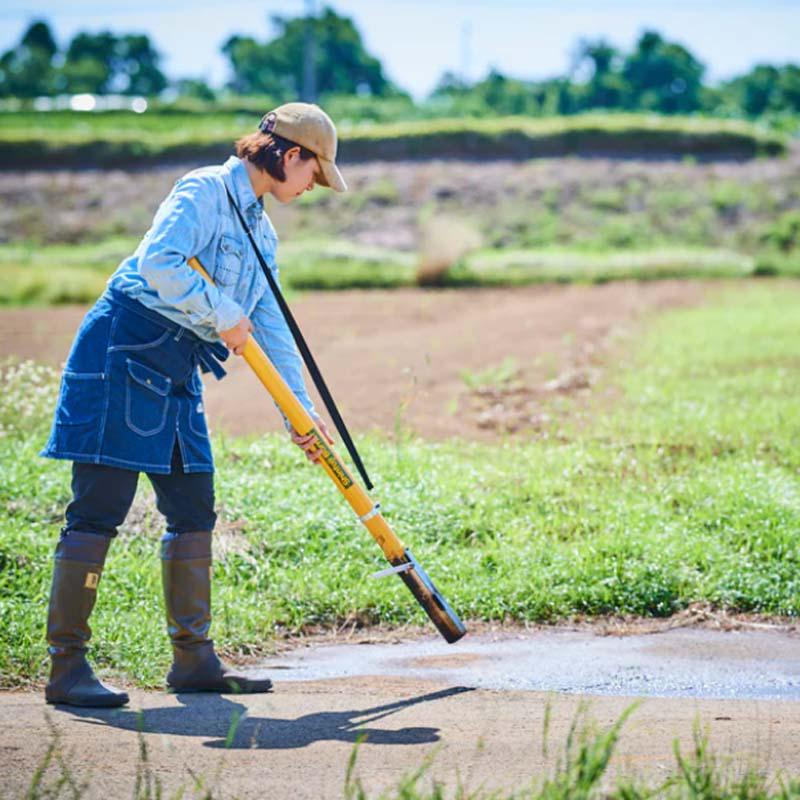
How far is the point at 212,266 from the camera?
434cm

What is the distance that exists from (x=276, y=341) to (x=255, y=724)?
1.31 meters

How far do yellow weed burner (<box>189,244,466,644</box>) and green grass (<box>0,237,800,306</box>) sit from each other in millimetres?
14666

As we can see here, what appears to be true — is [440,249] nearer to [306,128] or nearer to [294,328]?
[294,328]

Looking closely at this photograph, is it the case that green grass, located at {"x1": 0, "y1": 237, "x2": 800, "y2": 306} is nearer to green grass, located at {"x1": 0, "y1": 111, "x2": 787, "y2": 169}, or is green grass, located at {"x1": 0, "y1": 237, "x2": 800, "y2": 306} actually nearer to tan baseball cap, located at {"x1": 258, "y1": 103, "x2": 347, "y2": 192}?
Result: green grass, located at {"x1": 0, "y1": 111, "x2": 787, "y2": 169}

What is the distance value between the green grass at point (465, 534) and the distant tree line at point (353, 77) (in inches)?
1188

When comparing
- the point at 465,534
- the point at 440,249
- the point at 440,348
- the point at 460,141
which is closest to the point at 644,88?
the point at 460,141

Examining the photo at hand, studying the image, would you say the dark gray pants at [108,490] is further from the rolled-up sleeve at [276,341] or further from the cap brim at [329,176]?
the cap brim at [329,176]

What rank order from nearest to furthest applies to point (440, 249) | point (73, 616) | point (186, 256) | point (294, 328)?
1. point (186, 256)
2. point (73, 616)
3. point (294, 328)
4. point (440, 249)

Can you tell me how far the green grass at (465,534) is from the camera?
5.50 m

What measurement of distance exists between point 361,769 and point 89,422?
145 cm

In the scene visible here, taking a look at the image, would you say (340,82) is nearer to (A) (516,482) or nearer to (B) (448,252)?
(B) (448,252)

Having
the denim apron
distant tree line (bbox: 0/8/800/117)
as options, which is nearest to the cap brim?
the denim apron

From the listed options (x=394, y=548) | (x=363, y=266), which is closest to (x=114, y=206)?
(x=363, y=266)

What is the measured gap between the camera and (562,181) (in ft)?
92.7
